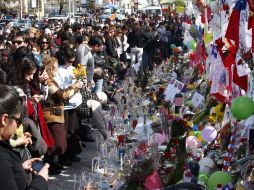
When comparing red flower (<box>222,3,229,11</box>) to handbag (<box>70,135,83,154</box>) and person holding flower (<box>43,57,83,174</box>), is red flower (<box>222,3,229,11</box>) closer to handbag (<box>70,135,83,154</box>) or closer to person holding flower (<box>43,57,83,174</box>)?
person holding flower (<box>43,57,83,174</box>)

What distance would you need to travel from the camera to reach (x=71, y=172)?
6590 millimetres

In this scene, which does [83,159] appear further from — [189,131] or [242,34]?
[242,34]

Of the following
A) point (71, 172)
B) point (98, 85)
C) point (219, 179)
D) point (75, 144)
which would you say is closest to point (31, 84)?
point (71, 172)

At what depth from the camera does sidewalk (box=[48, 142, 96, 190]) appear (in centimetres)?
605

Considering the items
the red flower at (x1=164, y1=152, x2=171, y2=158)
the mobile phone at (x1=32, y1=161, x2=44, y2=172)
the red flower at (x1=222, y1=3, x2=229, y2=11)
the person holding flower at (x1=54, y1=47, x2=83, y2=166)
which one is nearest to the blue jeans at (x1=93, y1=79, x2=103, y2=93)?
the person holding flower at (x1=54, y1=47, x2=83, y2=166)

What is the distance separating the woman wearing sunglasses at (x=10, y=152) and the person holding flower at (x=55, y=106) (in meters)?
3.36

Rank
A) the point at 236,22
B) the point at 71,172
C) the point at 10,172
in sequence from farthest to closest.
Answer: the point at 71,172, the point at 236,22, the point at 10,172

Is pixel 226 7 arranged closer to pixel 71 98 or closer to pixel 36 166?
pixel 36 166

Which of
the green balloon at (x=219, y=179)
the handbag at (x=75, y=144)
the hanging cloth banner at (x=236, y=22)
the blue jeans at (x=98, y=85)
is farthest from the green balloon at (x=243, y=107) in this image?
the blue jeans at (x=98, y=85)

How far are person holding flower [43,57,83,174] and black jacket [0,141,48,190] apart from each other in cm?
342

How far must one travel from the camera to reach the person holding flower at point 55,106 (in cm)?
599

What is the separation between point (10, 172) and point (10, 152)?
0.38 ft

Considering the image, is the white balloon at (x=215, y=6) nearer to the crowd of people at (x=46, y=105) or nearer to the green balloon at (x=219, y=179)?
the crowd of people at (x=46, y=105)

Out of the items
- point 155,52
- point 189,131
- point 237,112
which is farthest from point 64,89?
point 155,52
